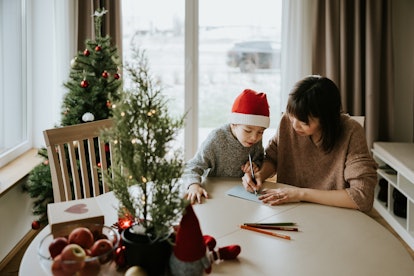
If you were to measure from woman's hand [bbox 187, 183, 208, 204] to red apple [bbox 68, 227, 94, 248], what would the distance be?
1.93 ft

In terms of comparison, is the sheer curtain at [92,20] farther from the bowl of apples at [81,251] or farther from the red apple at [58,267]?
the red apple at [58,267]

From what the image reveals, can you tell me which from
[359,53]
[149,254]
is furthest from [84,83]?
[359,53]

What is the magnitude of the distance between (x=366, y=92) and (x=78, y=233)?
2.98 metres

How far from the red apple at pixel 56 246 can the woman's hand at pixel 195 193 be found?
25.2 inches

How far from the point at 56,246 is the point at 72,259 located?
90 mm

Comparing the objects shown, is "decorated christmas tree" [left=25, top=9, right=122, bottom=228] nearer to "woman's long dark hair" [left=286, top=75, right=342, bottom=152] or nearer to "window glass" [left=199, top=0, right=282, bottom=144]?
"window glass" [left=199, top=0, right=282, bottom=144]

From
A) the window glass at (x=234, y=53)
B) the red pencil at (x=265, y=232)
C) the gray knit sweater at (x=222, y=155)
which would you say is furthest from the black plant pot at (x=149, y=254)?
the window glass at (x=234, y=53)

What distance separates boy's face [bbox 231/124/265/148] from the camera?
1.92 metres

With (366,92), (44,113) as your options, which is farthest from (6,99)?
(366,92)

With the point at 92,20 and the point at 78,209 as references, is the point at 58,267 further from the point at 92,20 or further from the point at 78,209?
the point at 92,20

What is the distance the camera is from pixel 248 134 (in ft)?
6.31

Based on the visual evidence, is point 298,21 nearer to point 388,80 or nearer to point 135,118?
point 388,80

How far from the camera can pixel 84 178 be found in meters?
2.08

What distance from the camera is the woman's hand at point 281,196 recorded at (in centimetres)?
168
